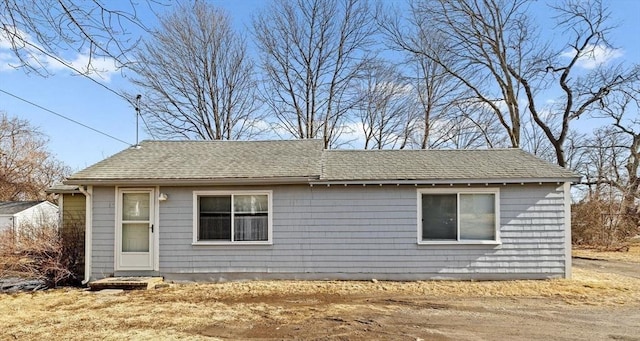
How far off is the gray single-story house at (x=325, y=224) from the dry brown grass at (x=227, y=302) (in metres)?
0.45

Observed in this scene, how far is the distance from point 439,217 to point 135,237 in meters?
6.84

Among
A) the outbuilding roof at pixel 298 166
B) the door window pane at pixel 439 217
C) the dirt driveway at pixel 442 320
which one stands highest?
the outbuilding roof at pixel 298 166

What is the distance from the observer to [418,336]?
546 centimetres

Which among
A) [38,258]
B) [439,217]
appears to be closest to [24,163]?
[38,258]

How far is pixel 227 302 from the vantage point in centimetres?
753

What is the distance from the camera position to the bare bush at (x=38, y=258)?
9156 millimetres

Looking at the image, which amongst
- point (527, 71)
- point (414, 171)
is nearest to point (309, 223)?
point (414, 171)

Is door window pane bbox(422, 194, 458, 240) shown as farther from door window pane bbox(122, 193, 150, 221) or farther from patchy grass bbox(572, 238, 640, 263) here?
patchy grass bbox(572, 238, 640, 263)

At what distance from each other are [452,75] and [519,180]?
14.4 meters

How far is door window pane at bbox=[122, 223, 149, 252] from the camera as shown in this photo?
930 centimetres

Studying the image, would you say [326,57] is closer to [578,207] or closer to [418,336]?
[578,207]

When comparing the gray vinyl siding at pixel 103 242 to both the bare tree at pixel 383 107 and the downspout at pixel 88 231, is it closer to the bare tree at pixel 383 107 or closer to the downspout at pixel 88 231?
the downspout at pixel 88 231

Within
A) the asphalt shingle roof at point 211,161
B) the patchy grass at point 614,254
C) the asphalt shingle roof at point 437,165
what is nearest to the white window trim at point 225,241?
the asphalt shingle roof at point 211,161

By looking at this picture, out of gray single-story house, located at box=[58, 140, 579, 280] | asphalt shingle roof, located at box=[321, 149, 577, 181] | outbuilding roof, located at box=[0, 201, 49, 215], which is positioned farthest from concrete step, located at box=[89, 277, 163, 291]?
outbuilding roof, located at box=[0, 201, 49, 215]
